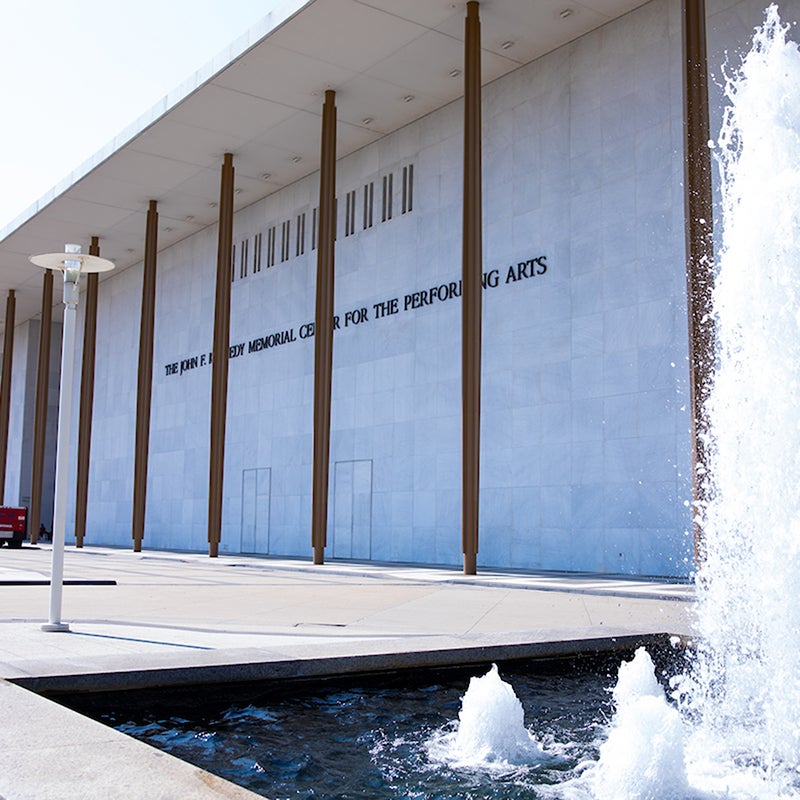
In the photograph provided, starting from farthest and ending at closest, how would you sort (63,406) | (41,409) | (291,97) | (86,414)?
(41,409)
(86,414)
(291,97)
(63,406)

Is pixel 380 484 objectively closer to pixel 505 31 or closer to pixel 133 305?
pixel 505 31

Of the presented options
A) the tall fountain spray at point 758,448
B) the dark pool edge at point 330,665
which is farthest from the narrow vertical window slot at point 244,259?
the dark pool edge at point 330,665

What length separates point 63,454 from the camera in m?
7.35

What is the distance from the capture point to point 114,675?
4.89 m

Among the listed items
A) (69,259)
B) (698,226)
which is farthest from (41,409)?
(69,259)

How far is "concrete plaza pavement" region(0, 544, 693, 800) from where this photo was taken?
3.14 m

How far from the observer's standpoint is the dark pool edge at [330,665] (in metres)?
4.81

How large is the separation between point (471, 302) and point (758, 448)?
10.3 m

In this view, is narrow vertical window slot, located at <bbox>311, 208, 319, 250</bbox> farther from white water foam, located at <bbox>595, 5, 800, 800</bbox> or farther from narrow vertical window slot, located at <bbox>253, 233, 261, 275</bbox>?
white water foam, located at <bbox>595, 5, 800, 800</bbox>

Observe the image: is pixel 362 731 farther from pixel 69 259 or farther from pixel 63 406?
pixel 69 259

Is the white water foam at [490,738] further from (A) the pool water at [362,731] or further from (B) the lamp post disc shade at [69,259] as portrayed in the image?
(B) the lamp post disc shade at [69,259]

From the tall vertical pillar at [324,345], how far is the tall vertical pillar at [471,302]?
3.47 metres

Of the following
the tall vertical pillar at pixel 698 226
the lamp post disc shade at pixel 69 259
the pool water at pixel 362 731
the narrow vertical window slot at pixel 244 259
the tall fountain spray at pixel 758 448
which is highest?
the narrow vertical window slot at pixel 244 259

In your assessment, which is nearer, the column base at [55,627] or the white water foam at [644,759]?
the white water foam at [644,759]
